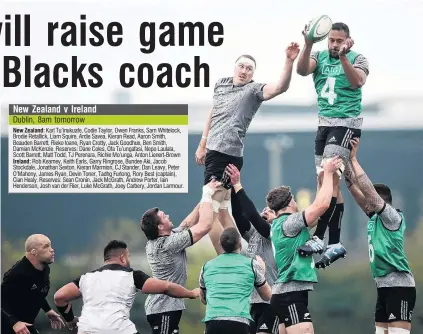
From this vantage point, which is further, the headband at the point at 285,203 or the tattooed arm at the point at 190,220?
the tattooed arm at the point at 190,220

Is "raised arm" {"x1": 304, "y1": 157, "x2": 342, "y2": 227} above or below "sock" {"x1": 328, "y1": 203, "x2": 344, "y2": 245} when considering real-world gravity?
above

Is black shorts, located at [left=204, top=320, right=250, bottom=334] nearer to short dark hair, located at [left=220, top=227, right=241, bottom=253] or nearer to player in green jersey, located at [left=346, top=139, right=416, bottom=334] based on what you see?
short dark hair, located at [left=220, top=227, right=241, bottom=253]

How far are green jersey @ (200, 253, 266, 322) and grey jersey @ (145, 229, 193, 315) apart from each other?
76 cm

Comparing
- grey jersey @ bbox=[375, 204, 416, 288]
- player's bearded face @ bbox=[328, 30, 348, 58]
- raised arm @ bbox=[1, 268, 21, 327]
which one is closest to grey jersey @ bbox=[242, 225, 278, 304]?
grey jersey @ bbox=[375, 204, 416, 288]

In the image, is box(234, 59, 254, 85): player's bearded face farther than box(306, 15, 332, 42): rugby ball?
Yes

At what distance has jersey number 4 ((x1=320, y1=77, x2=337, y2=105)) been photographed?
7945mm

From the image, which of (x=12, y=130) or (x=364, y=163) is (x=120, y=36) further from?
(x=364, y=163)

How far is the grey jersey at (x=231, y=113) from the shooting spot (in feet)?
26.9

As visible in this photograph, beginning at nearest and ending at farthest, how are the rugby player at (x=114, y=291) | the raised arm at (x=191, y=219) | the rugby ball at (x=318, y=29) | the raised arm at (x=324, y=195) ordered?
the rugby player at (x=114, y=291)
the raised arm at (x=324, y=195)
the rugby ball at (x=318, y=29)
the raised arm at (x=191, y=219)

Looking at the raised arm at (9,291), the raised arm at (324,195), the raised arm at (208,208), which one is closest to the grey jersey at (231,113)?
the raised arm at (208,208)

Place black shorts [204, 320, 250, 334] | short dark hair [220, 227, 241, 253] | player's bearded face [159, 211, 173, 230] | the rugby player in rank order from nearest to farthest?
black shorts [204, 320, 250, 334] → short dark hair [220, 227, 241, 253] → the rugby player → player's bearded face [159, 211, 173, 230]

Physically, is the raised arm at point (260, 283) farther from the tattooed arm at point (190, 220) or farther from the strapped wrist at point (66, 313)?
the strapped wrist at point (66, 313)

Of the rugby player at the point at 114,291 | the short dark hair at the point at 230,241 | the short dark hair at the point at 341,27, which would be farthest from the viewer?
the short dark hair at the point at 341,27

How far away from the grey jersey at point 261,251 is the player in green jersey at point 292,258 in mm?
374
